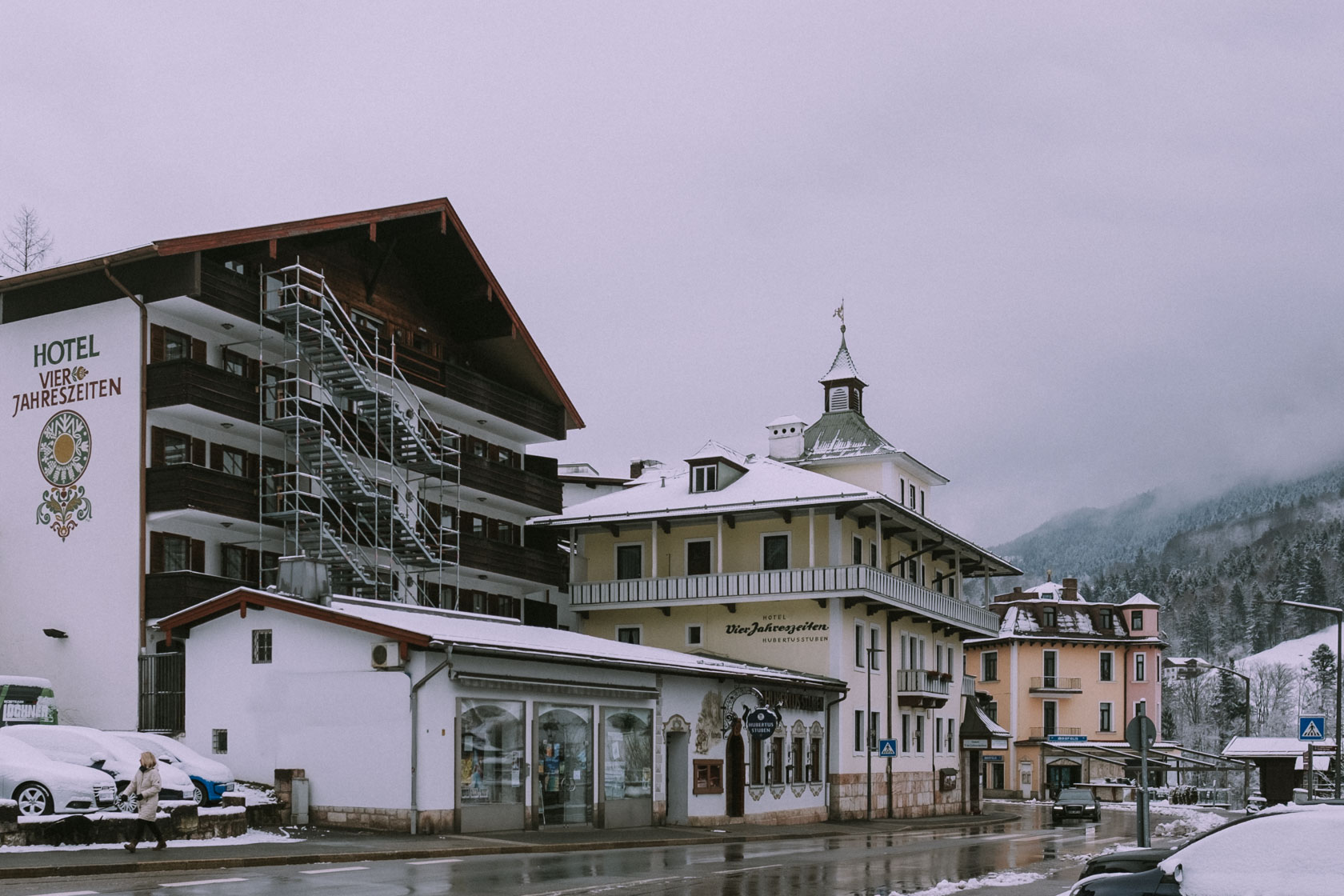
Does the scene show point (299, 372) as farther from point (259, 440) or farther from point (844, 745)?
point (844, 745)

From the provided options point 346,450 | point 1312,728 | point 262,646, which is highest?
point 346,450

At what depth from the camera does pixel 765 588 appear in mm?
52094

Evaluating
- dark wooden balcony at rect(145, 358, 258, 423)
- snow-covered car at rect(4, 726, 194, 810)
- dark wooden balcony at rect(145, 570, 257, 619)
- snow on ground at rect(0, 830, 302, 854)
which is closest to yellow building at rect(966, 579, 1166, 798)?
dark wooden balcony at rect(145, 358, 258, 423)

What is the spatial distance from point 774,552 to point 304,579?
2090 cm

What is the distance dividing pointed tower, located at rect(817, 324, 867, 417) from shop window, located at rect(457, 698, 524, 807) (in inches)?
1455

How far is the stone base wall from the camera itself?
77.2 ft

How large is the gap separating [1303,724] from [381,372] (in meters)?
28.0

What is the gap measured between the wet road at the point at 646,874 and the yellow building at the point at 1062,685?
62895mm

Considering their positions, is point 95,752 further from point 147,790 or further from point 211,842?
point 147,790

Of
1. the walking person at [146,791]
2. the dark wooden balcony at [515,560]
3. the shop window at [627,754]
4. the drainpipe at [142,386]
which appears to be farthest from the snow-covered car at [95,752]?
the dark wooden balcony at [515,560]

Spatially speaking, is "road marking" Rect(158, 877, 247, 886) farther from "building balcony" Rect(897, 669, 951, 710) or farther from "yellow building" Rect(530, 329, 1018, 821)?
"building balcony" Rect(897, 669, 951, 710)

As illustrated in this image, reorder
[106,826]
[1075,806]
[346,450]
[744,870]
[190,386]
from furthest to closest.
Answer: [1075,806]
[346,450]
[190,386]
[744,870]
[106,826]

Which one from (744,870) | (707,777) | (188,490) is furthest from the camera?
(707,777)

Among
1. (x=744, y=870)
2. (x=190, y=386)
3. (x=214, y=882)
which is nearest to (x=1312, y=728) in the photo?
(x=744, y=870)
